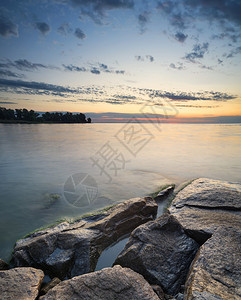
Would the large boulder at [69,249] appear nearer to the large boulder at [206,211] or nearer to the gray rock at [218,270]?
the large boulder at [206,211]

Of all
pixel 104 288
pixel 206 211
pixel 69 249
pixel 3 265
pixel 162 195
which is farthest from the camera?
pixel 162 195

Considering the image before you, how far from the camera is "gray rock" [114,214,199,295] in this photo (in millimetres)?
3637

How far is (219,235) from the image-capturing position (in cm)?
391

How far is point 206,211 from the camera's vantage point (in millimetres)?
5539

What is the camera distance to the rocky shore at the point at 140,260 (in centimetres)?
296

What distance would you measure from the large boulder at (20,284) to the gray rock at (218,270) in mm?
2664

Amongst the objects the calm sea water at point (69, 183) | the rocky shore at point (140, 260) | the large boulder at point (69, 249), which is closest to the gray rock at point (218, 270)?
the rocky shore at point (140, 260)

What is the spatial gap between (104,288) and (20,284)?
1647mm

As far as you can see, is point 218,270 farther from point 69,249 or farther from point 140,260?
point 69,249

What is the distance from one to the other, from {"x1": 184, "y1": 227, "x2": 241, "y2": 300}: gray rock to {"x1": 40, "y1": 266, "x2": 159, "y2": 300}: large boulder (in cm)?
71

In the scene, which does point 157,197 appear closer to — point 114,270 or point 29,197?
point 114,270

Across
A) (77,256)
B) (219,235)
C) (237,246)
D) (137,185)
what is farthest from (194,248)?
(137,185)

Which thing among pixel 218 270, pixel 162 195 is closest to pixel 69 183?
pixel 162 195

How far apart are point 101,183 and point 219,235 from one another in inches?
312
